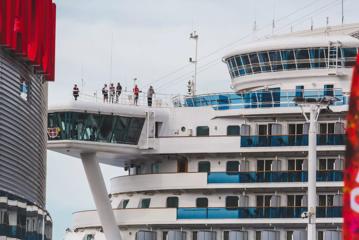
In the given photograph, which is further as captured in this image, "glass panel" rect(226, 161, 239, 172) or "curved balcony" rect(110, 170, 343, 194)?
"glass panel" rect(226, 161, 239, 172)

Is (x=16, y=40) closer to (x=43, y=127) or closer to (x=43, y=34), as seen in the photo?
(x=43, y=34)

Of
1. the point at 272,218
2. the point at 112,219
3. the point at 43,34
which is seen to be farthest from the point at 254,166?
the point at 43,34

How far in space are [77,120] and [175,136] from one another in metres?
5.82

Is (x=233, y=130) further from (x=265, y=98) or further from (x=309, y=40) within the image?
(x=309, y=40)

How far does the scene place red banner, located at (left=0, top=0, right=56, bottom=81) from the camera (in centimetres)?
4512

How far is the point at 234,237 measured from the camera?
6875 centimetres

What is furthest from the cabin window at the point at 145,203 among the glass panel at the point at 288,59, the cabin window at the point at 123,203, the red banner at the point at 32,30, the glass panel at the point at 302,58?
the red banner at the point at 32,30

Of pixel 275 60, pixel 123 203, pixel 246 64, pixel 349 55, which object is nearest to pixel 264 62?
pixel 275 60

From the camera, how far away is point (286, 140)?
68250mm

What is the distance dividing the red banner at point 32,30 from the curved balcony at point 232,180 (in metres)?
15.5

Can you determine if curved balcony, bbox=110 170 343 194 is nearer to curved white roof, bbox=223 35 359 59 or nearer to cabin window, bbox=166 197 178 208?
cabin window, bbox=166 197 178 208

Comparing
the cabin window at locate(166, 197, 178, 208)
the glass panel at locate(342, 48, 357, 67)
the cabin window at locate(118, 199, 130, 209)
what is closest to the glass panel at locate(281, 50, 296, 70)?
the glass panel at locate(342, 48, 357, 67)

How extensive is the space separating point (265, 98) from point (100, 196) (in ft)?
36.9

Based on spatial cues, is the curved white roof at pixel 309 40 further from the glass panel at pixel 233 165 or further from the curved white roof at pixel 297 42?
the glass panel at pixel 233 165
